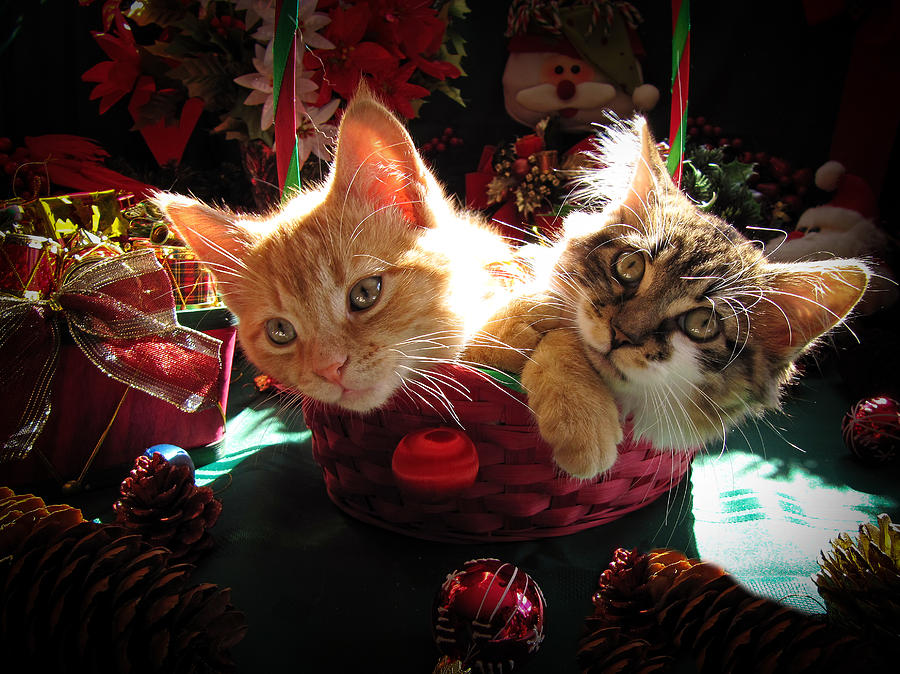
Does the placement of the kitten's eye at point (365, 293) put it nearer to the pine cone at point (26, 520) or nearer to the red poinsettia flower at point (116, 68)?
the pine cone at point (26, 520)

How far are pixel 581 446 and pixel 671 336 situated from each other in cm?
19

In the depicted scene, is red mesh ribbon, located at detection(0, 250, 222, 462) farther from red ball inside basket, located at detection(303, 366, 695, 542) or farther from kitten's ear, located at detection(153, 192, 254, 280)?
red ball inside basket, located at detection(303, 366, 695, 542)

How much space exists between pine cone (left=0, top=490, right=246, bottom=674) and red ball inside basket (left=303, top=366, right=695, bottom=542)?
24cm

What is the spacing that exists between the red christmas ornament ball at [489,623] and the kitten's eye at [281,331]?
0.44 m

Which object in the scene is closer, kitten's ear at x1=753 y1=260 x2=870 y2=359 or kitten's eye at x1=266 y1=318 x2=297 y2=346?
kitten's ear at x1=753 y1=260 x2=870 y2=359

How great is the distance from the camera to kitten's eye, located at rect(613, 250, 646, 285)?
0.70 metres

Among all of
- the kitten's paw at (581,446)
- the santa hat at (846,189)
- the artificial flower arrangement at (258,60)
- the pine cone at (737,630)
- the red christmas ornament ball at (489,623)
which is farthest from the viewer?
the santa hat at (846,189)

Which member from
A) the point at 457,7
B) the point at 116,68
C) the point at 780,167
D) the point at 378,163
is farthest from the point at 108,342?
the point at 780,167

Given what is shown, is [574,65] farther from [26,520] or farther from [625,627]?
[26,520]

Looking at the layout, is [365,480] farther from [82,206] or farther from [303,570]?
[82,206]

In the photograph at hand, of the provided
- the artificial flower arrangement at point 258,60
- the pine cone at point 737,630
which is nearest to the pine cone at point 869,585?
the pine cone at point 737,630

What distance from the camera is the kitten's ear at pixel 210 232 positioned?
764 millimetres

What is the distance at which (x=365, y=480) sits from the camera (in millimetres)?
685

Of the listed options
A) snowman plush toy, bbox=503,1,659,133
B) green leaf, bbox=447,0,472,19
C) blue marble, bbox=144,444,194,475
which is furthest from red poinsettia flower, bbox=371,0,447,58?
blue marble, bbox=144,444,194,475
